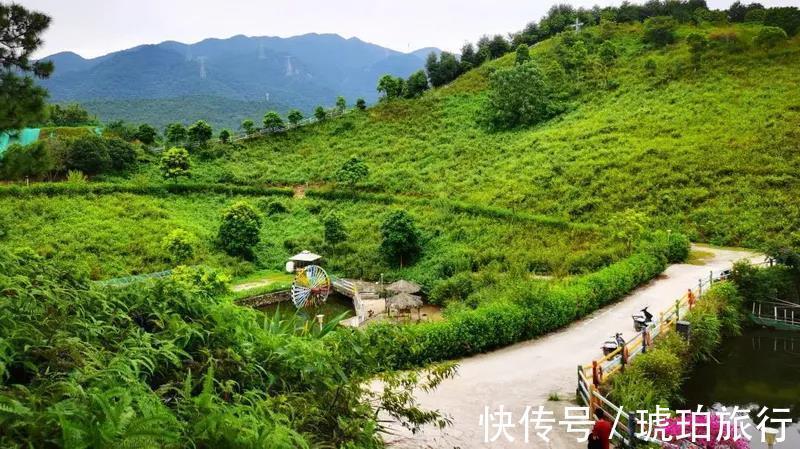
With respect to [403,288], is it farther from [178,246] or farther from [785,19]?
[785,19]

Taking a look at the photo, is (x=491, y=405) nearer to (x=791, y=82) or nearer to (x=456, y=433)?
(x=456, y=433)

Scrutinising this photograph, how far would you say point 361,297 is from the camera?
22156 mm

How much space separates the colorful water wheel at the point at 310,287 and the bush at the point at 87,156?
795 inches

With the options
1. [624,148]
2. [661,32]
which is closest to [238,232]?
[624,148]

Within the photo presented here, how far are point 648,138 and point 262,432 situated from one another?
35.7 metres

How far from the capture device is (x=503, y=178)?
3378 cm

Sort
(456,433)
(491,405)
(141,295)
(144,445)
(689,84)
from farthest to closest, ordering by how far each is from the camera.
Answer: (689,84), (491,405), (456,433), (141,295), (144,445)

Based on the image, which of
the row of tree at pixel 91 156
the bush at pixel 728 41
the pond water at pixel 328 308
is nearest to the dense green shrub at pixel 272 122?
the row of tree at pixel 91 156

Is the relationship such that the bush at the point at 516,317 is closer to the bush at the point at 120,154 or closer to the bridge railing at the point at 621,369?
the bridge railing at the point at 621,369

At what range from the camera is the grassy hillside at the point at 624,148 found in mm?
26672

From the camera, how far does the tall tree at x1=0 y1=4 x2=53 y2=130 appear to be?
28.0ft

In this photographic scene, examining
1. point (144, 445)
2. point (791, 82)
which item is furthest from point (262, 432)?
point (791, 82)

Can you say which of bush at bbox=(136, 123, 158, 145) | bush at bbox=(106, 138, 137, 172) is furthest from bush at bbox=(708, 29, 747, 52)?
bush at bbox=(136, 123, 158, 145)

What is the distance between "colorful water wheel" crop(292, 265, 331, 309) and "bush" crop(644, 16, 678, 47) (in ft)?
136
